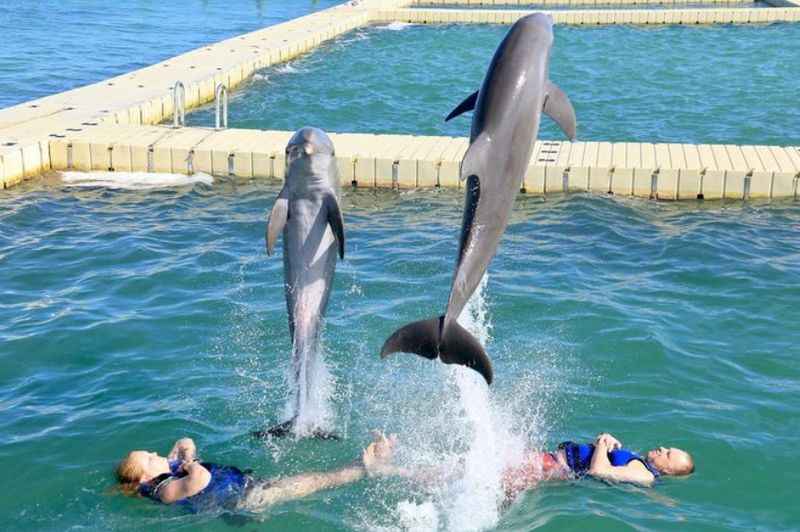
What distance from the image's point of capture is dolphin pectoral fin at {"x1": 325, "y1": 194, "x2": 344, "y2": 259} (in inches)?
282

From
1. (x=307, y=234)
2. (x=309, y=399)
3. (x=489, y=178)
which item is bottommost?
(x=309, y=399)

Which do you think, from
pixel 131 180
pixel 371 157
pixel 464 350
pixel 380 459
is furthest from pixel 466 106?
pixel 131 180

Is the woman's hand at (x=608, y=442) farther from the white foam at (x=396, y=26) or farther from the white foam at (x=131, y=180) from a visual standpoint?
the white foam at (x=396, y=26)

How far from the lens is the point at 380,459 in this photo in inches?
297

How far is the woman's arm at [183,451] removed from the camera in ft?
24.5

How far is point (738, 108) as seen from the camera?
1958 cm

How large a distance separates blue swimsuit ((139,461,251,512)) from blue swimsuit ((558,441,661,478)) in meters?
2.18

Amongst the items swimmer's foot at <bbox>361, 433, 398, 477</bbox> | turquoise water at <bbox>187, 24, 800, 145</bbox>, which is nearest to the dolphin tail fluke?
swimmer's foot at <bbox>361, 433, 398, 477</bbox>

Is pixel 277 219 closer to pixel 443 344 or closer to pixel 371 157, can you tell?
pixel 443 344

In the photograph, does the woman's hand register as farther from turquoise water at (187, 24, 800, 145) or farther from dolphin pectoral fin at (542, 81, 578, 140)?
turquoise water at (187, 24, 800, 145)

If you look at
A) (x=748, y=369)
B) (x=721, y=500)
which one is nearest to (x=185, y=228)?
(x=748, y=369)

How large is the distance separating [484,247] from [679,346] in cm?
384

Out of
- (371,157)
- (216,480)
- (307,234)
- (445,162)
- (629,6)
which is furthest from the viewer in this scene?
(629,6)

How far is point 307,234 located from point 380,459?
5.29ft
